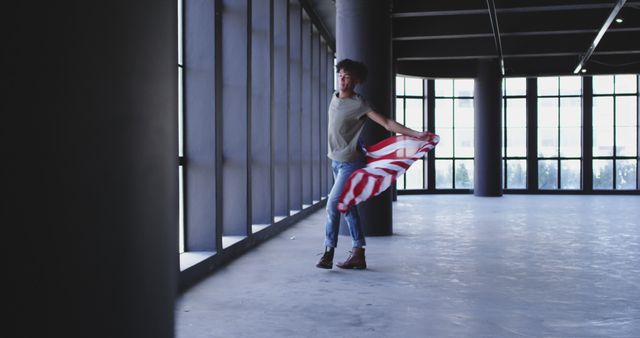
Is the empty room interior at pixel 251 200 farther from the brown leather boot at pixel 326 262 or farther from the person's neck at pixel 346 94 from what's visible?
the brown leather boot at pixel 326 262

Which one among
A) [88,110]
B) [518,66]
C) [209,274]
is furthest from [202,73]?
[518,66]

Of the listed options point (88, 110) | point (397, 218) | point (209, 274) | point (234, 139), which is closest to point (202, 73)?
point (234, 139)

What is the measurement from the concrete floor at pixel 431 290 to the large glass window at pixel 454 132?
46.5 feet

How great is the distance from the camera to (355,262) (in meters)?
5.73

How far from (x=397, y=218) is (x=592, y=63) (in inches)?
484

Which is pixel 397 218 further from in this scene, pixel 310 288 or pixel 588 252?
pixel 310 288

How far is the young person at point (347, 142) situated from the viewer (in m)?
5.73

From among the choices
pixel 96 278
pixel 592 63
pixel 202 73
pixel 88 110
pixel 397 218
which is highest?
pixel 592 63

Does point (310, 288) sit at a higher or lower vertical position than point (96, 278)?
lower

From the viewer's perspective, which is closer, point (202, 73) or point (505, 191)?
point (202, 73)

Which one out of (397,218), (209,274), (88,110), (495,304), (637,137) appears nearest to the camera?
(88,110)

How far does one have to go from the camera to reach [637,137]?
22188 mm

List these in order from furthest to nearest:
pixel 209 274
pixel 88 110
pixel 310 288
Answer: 1. pixel 209 274
2. pixel 310 288
3. pixel 88 110

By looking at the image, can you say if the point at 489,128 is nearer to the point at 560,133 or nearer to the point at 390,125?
the point at 560,133
